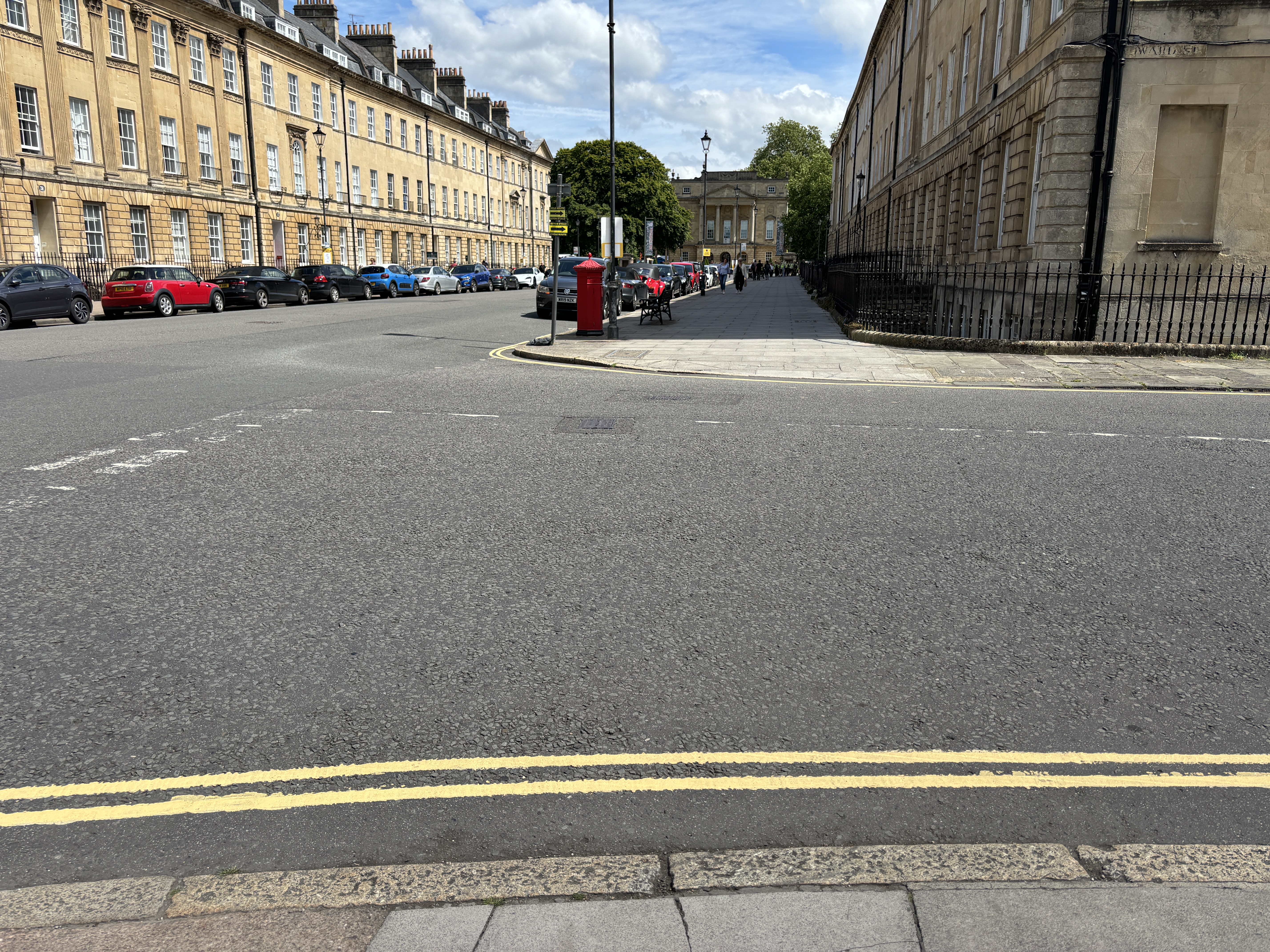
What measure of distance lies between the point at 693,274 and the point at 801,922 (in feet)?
166

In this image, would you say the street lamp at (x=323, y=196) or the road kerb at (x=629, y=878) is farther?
the street lamp at (x=323, y=196)

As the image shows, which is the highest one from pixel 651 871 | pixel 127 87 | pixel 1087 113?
pixel 127 87

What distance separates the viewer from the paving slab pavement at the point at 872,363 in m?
12.4

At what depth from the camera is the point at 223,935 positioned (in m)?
2.16

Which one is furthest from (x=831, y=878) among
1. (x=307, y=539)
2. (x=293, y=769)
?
(x=307, y=539)

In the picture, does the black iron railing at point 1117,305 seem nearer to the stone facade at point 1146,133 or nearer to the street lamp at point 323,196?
the stone facade at point 1146,133

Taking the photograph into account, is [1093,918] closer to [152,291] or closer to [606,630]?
[606,630]

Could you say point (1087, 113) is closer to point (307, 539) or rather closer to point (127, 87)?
point (307, 539)

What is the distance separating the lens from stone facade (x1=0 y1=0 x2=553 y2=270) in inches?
1251

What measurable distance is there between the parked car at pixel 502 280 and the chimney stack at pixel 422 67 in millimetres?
18066

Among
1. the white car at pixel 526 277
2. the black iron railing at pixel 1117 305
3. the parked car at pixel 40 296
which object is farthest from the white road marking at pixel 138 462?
the white car at pixel 526 277

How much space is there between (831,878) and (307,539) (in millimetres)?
3486

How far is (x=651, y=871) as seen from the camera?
94.0 inches

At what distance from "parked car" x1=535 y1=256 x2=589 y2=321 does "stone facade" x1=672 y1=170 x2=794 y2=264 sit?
11640cm
